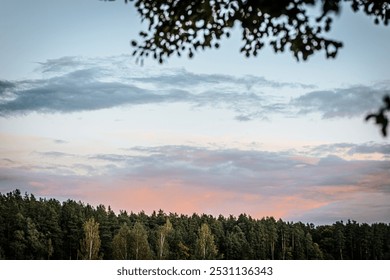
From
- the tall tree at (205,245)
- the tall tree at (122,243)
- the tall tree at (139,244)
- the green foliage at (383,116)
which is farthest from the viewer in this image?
the tall tree at (205,245)

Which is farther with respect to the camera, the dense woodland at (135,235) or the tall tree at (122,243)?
the tall tree at (122,243)

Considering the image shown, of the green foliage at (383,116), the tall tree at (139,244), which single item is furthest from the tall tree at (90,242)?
Result: the green foliage at (383,116)

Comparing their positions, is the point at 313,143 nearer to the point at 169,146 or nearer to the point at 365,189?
the point at 365,189

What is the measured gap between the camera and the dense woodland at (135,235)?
16891 millimetres

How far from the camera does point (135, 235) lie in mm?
20719

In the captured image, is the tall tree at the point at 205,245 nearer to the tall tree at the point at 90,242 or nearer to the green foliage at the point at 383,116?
the tall tree at the point at 90,242

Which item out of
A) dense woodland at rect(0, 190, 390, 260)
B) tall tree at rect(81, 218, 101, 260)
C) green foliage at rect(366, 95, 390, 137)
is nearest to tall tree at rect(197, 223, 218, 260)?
dense woodland at rect(0, 190, 390, 260)

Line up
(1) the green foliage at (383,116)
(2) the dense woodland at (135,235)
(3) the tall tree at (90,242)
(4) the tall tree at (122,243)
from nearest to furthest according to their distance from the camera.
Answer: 1. (1) the green foliage at (383,116)
2. (3) the tall tree at (90,242)
3. (2) the dense woodland at (135,235)
4. (4) the tall tree at (122,243)

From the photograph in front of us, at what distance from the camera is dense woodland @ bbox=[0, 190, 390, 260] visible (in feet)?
55.4

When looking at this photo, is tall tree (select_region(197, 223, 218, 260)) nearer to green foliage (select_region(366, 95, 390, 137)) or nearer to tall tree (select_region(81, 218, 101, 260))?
tall tree (select_region(81, 218, 101, 260))

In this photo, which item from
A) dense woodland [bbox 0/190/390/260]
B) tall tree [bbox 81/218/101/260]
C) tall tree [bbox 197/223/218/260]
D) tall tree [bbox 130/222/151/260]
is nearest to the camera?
tall tree [bbox 81/218/101/260]

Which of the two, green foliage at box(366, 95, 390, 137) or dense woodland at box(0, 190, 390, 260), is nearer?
green foliage at box(366, 95, 390, 137)

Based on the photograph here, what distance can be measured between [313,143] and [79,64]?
500 cm
